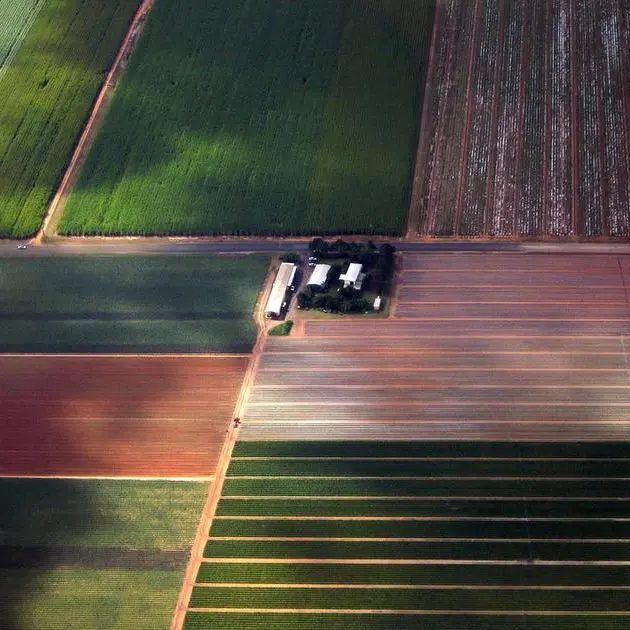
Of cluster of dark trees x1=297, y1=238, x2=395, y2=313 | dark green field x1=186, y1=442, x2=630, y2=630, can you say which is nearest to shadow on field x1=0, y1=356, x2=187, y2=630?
dark green field x1=186, y1=442, x2=630, y2=630

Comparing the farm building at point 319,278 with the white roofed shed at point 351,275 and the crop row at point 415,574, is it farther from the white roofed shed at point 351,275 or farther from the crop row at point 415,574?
the crop row at point 415,574

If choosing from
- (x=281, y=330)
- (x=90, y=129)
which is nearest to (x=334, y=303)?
(x=281, y=330)

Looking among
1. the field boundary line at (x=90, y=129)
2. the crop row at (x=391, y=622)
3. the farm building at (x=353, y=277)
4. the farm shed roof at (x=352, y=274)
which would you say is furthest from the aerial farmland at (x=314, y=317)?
the farm shed roof at (x=352, y=274)

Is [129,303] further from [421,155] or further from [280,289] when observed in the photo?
[421,155]

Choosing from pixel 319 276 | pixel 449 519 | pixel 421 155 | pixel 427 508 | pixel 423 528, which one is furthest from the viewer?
pixel 421 155

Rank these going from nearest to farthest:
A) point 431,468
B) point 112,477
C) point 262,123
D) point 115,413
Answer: point 431,468
point 112,477
point 115,413
point 262,123

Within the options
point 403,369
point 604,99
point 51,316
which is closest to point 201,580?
point 403,369

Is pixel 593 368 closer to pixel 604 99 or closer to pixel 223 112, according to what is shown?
pixel 604 99
